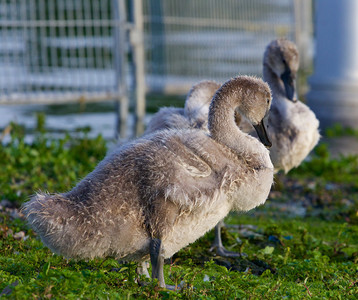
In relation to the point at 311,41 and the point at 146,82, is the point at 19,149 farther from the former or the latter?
the point at 311,41

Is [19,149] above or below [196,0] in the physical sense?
below

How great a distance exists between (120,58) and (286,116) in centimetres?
519

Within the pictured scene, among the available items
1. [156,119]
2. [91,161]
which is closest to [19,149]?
[91,161]

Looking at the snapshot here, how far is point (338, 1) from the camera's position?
11477mm

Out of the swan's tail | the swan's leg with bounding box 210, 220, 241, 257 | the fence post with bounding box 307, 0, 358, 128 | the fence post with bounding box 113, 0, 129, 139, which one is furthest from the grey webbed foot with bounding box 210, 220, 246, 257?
the fence post with bounding box 307, 0, 358, 128

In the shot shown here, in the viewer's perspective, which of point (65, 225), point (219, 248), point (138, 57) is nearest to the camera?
point (65, 225)

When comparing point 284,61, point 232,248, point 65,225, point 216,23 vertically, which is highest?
point 216,23

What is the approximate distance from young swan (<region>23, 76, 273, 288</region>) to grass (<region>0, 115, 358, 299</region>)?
210 mm

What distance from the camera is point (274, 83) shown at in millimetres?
6812

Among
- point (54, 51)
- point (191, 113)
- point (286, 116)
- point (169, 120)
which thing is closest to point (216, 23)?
point (54, 51)

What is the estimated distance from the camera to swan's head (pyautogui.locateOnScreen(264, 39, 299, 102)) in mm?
6668

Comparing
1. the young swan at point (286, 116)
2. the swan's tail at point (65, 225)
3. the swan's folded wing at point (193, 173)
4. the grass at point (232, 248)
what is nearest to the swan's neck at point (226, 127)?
the swan's folded wing at point (193, 173)

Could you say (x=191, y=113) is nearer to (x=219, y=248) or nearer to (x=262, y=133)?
(x=262, y=133)

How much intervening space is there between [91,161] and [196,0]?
579 centimetres
